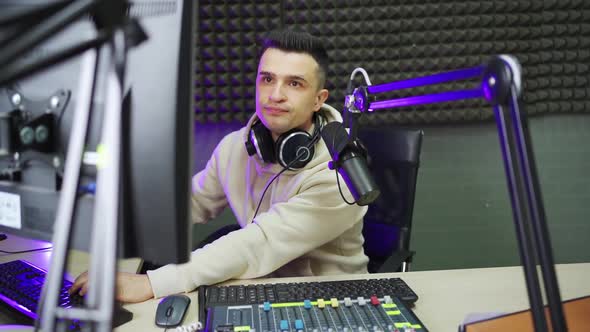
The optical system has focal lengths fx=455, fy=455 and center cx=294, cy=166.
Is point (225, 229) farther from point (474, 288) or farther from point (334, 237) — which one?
point (474, 288)

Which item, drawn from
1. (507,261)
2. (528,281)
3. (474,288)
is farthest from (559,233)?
(528,281)

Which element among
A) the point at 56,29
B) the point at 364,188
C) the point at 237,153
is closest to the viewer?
the point at 56,29

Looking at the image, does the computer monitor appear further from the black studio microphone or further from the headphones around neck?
the headphones around neck

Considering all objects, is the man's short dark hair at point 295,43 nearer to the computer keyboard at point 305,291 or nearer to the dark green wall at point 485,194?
the computer keyboard at point 305,291

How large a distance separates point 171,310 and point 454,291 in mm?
620

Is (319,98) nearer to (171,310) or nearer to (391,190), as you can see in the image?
(391,190)

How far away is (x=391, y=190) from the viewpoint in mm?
1553

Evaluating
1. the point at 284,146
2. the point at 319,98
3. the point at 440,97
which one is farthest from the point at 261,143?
the point at 440,97

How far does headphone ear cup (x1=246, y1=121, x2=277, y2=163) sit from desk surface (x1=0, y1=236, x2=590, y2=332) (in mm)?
395

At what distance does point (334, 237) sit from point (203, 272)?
0.40 meters

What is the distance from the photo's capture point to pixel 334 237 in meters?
1.27

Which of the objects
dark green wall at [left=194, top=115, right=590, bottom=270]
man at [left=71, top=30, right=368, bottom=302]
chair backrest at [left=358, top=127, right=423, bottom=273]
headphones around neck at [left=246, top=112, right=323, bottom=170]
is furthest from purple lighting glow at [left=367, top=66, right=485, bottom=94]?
dark green wall at [left=194, top=115, right=590, bottom=270]

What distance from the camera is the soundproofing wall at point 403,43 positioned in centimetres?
217

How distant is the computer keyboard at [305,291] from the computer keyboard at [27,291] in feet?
0.63
